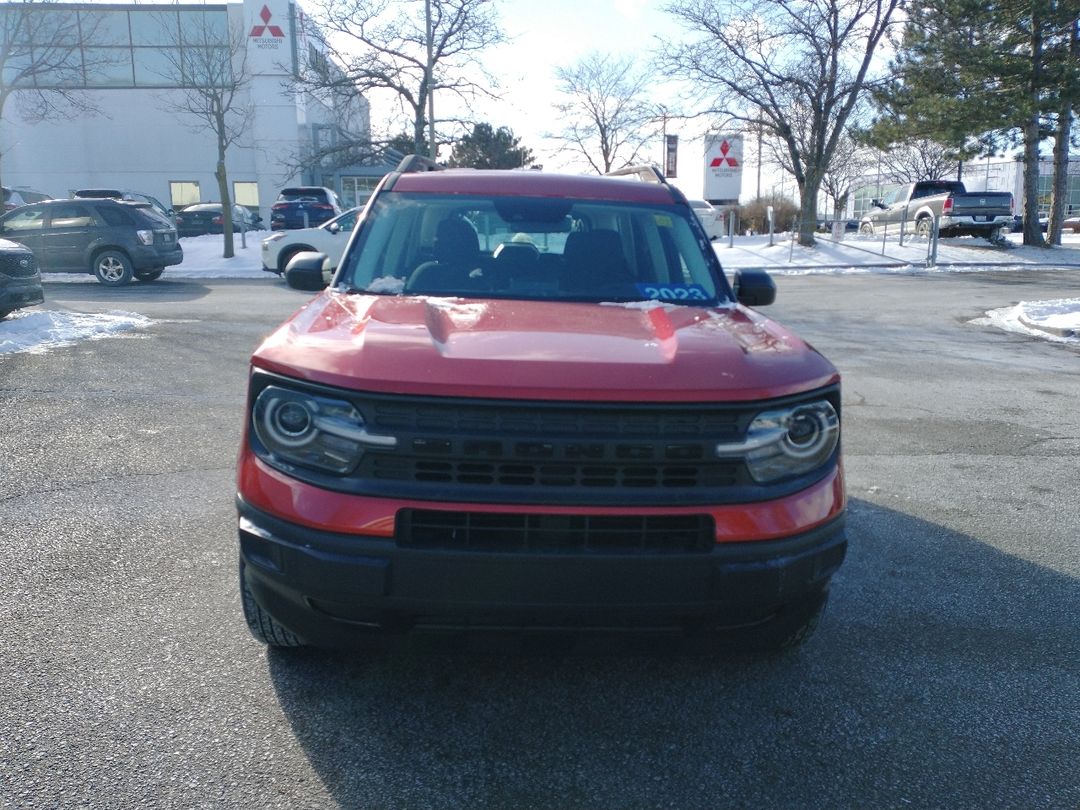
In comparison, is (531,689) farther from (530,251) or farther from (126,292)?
(126,292)

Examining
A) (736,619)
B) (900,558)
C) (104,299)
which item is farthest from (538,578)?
(104,299)

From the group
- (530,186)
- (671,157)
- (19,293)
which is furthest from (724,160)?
(530,186)

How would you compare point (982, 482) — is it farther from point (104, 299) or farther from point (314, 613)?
point (104, 299)

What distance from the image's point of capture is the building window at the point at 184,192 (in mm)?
43031

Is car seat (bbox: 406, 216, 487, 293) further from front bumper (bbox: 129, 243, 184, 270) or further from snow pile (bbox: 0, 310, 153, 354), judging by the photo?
front bumper (bbox: 129, 243, 184, 270)

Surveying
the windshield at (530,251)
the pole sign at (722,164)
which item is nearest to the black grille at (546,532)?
the windshield at (530,251)

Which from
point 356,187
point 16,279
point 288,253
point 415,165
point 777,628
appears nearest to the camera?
point 777,628

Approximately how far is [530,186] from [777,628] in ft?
8.11

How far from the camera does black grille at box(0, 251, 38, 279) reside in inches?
409

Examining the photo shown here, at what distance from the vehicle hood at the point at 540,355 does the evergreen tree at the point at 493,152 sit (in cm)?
3065

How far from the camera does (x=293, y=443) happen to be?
245 cm

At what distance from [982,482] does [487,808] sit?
4308 mm

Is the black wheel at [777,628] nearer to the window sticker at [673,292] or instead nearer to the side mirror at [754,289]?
the window sticker at [673,292]

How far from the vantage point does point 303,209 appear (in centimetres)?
2616
